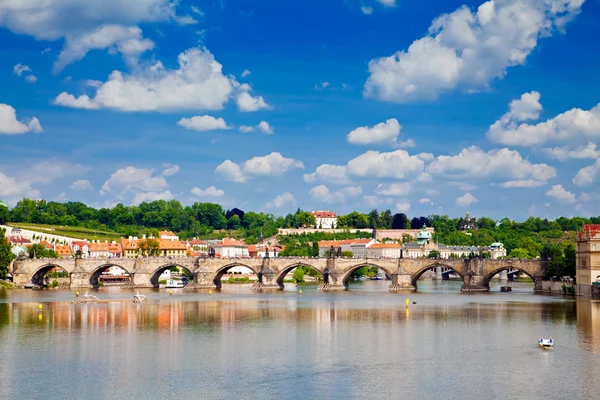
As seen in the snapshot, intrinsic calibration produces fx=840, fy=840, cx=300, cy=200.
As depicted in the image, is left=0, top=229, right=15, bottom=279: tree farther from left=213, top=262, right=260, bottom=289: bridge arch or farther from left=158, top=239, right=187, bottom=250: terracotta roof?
left=158, top=239, right=187, bottom=250: terracotta roof

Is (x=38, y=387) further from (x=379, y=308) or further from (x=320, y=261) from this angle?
(x=320, y=261)

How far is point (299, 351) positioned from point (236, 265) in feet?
213

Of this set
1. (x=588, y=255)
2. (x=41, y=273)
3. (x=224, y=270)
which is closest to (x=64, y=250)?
(x=41, y=273)

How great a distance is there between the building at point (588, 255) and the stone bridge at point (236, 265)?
63.1ft

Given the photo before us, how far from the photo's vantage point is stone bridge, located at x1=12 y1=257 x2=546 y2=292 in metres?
109

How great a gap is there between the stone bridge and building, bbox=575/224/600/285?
63.1ft

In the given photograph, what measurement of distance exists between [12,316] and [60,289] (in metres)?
43.9

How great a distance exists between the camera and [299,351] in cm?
4903

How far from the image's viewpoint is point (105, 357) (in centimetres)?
4638

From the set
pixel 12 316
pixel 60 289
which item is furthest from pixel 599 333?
pixel 60 289

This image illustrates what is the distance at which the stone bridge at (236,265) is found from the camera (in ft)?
359

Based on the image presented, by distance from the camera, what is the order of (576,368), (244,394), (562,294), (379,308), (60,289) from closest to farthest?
1. (244,394)
2. (576,368)
3. (379,308)
4. (562,294)
5. (60,289)

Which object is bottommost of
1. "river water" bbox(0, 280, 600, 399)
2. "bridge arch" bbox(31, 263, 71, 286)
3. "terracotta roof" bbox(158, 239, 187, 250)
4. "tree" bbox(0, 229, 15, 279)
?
"river water" bbox(0, 280, 600, 399)

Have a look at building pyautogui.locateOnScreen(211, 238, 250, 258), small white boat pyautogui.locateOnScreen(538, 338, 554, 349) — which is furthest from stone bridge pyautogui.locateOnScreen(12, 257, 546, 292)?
building pyautogui.locateOnScreen(211, 238, 250, 258)
